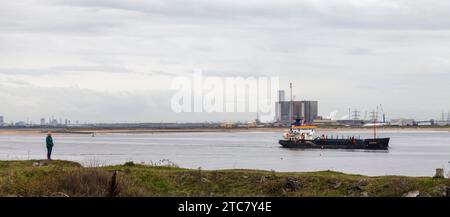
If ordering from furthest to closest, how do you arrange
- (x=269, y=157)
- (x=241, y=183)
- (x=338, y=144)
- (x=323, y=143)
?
(x=323, y=143) < (x=338, y=144) < (x=269, y=157) < (x=241, y=183)

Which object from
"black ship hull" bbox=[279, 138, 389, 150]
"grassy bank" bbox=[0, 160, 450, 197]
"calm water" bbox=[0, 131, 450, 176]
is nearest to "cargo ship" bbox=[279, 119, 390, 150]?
"black ship hull" bbox=[279, 138, 389, 150]

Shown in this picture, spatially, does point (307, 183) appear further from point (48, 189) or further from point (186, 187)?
point (48, 189)

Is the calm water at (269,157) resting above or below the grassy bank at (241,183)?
below

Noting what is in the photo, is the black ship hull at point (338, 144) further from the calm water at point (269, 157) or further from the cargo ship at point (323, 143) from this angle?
the calm water at point (269, 157)

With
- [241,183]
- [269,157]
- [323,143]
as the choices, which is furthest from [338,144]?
[241,183]

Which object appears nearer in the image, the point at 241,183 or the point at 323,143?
the point at 241,183

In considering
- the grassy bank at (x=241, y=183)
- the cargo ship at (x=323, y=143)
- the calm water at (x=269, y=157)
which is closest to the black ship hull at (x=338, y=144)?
the cargo ship at (x=323, y=143)

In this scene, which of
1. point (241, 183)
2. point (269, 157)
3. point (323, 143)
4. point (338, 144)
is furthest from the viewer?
→ point (323, 143)

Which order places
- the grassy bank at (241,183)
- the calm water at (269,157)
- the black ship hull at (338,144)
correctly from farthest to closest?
the black ship hull at (338,144) < the calm water at (269,157) < the grassy bank at (241,183)

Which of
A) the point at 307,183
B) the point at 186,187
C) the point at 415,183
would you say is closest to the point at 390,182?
the point at 415,183

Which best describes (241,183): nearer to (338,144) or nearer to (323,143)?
(338,144)
